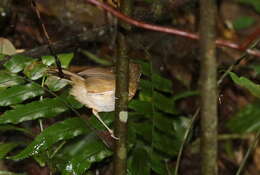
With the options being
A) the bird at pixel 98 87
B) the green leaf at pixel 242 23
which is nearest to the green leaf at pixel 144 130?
the bird at pixel 98 87

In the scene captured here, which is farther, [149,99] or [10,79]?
[149,99]

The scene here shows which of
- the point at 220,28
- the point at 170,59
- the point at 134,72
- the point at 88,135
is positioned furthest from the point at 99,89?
the point at 220,28

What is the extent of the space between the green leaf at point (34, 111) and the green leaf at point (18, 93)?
2.0 inches

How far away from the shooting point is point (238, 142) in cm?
448

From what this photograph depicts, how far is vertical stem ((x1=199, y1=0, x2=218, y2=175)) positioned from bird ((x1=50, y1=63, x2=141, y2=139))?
0.91m

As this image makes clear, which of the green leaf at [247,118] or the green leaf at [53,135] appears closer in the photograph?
the green leaf at [53,135]

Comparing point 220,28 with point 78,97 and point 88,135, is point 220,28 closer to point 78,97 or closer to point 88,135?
point 88,135

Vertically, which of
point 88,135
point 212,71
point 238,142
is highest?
point 212,71

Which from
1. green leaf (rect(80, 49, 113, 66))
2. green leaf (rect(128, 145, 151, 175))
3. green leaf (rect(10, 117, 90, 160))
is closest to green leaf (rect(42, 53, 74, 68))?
green leaf (rect(10, 117, 90, 160))

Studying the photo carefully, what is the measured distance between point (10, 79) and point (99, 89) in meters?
0.53

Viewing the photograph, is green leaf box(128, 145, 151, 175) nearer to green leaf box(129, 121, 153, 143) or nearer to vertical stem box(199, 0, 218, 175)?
green leaf box(129, 121, 153, 143)

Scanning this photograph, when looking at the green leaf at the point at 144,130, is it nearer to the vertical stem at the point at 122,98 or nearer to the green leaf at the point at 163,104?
the green leaf at the point at 163,104

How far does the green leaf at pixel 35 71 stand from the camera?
2.70 m

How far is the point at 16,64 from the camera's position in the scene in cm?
272
